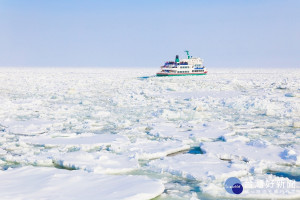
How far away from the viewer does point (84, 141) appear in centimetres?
655

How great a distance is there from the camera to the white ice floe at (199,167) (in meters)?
4.44

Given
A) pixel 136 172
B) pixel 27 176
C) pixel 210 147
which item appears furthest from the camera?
pixel 210 147

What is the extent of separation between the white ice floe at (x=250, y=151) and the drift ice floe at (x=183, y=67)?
27257 mm

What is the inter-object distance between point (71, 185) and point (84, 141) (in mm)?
2597

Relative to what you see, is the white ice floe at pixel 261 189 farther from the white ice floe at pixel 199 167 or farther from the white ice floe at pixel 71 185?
the white ice floe at pixel 71 185

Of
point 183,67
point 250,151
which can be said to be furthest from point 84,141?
point 183,67

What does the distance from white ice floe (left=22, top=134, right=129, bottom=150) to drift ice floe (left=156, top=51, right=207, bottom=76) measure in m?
26.6

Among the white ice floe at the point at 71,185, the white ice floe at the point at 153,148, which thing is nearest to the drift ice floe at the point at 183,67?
the white ice floe at the point at 153,148

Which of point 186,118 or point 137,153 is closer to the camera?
point 137,153

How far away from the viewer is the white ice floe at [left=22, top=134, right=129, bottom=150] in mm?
6293

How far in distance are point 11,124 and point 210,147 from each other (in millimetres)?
5438

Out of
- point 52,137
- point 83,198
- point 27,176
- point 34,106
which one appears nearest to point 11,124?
point 52,137

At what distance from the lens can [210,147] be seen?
6.00m

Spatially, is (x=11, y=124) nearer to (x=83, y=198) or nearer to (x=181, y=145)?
(x=181, y=145)
